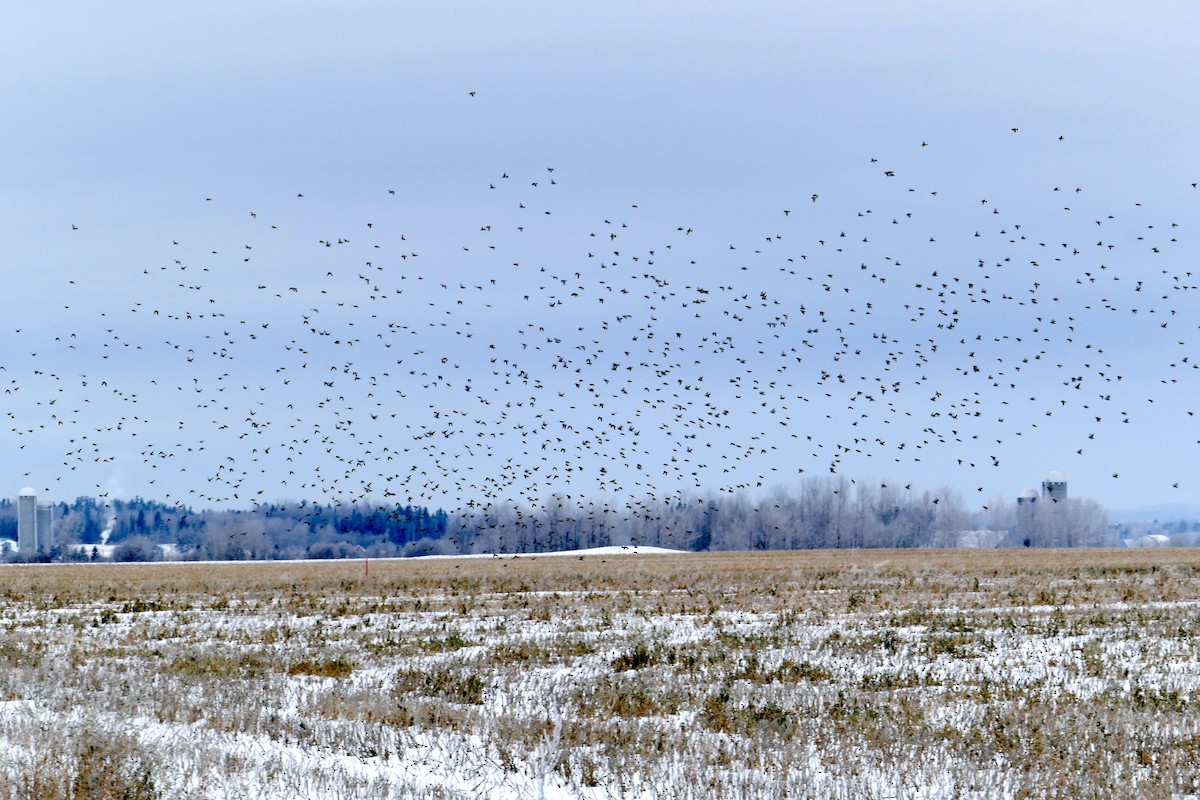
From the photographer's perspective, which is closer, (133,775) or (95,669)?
(133,775)

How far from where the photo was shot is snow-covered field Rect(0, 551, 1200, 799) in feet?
39.0

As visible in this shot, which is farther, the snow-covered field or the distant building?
the distant building

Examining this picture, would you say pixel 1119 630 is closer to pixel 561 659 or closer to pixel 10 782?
pixel 561 659

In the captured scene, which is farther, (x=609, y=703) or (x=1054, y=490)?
(x=1054, y=490)

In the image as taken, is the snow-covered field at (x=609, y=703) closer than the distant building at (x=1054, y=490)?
Yes

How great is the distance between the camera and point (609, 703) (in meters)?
16.0

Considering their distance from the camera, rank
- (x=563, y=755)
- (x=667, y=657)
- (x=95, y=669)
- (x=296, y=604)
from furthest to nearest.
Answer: (x=296, y=604), (x=667, y=657), (x=95, y=669), (x=563, y=755)

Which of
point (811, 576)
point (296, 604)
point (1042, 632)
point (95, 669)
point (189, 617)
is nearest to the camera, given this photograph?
point (95, 669)

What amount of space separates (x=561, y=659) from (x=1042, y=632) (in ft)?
34.0

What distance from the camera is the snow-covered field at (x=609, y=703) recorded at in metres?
11.9

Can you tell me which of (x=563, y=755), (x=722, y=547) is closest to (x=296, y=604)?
(x=563, y=755)

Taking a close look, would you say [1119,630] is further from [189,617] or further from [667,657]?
[189,617]

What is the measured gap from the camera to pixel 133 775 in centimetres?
1127

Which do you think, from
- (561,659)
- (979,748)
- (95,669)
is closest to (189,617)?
(95,669)
